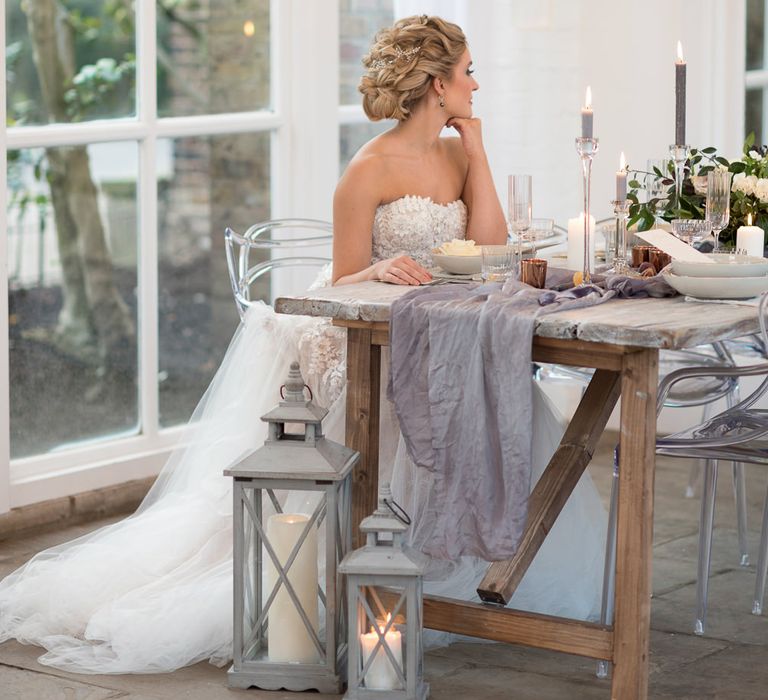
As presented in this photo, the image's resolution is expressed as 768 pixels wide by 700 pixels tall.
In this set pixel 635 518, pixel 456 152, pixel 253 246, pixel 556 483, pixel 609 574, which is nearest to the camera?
pixel 635 518

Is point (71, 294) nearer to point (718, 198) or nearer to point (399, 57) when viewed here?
point (399, 57)

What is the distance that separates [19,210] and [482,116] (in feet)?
5.01

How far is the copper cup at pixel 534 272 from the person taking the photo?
109 inches

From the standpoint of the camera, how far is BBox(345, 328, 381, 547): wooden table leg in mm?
2771

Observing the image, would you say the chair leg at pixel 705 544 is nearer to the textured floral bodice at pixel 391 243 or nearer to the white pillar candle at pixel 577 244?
the white pillar candle at pixel 577 244

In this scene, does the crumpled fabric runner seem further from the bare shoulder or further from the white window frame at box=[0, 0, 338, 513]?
the white window frame at box=[0, 0, 338, 513]

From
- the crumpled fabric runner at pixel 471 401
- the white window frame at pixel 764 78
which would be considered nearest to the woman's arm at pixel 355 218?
the crumpled fabric runner at pixel 471 401

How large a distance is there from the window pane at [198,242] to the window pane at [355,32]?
35 centimetres

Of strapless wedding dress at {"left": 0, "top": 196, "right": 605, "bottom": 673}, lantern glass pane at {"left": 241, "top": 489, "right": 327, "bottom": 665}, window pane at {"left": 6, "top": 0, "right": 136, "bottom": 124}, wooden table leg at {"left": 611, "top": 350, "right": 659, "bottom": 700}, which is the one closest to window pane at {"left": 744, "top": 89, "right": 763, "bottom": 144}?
strapless wedding dress at {"left": 0, "top": 196, "right": 605, "bottom": 673}

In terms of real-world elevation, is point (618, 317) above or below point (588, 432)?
above

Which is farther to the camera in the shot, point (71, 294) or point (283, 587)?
point (71, 294)

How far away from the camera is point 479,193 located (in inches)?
139

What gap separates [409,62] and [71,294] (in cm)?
126

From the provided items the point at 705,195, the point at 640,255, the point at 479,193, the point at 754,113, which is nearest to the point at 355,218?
the point at 479,193
